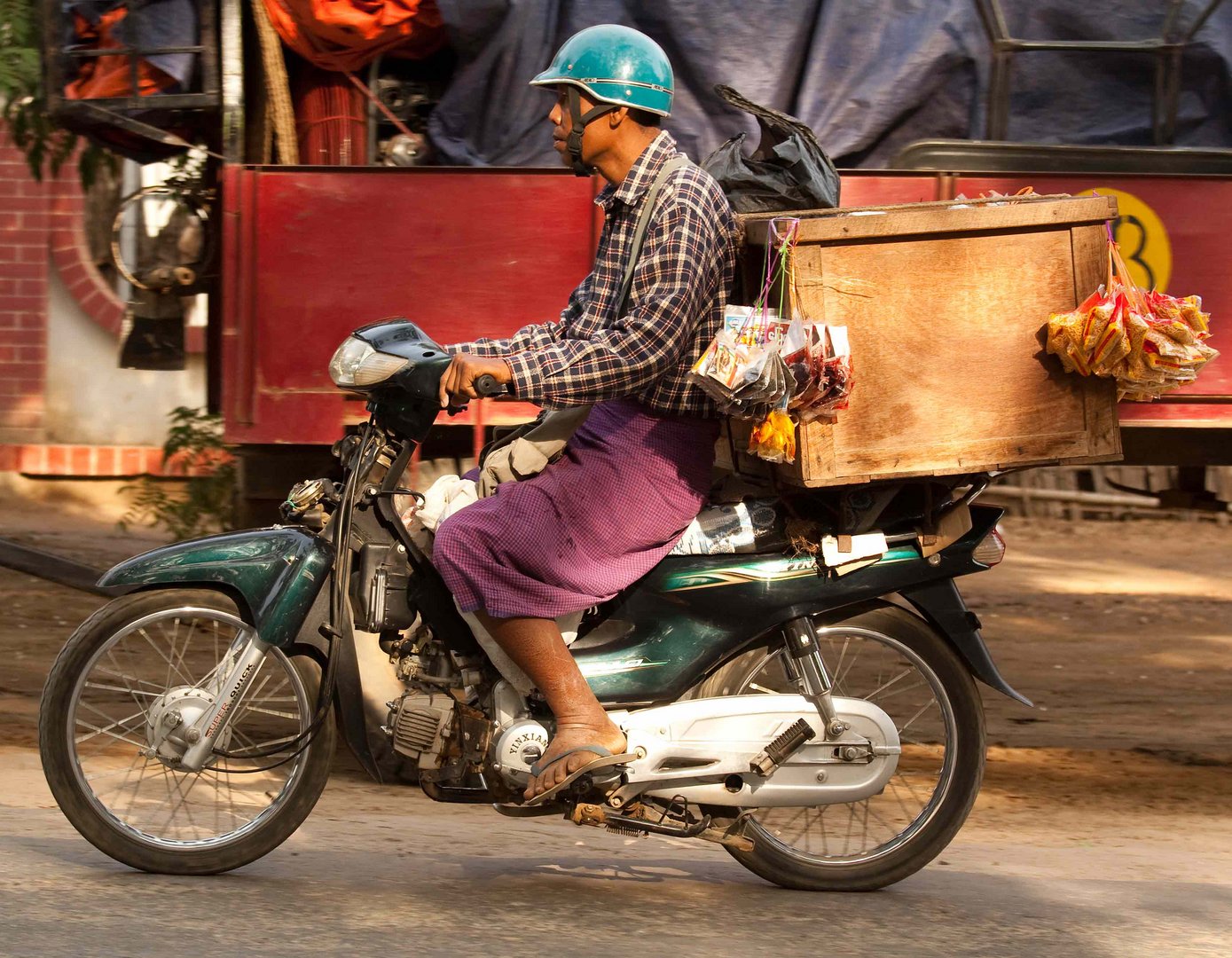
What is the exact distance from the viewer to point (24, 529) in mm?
9195

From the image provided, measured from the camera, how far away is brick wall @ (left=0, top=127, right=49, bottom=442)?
1011cm

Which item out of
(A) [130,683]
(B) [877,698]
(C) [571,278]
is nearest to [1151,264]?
(C) [571,278]

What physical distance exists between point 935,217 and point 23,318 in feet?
26.7

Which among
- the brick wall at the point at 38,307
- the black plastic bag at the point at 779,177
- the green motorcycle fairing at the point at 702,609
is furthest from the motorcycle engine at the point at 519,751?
the brick wall at the point at 38,307

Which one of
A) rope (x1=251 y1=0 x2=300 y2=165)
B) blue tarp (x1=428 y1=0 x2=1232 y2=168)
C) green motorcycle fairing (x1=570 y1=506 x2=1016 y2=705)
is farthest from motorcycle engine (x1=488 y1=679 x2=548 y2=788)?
rope (x1=251 y1=0 x2=300 y2=165)

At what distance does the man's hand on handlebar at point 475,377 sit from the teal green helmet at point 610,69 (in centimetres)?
63

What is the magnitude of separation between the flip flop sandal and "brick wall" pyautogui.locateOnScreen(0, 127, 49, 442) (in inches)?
307

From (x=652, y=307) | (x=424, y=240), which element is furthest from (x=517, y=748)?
(x=424, y=240)

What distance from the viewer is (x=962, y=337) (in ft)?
11.6

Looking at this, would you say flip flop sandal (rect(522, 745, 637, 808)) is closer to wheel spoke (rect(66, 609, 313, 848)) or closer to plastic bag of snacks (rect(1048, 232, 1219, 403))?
wheel spoke (rect(66, 609, 313, 848))

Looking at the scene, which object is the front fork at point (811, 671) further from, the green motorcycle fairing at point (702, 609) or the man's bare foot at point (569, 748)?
the man's bare foot at point (569, 748)

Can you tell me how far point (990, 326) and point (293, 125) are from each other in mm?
2973

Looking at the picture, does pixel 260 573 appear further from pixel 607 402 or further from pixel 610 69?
pixel 610 69

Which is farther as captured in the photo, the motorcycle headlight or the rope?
the rope
